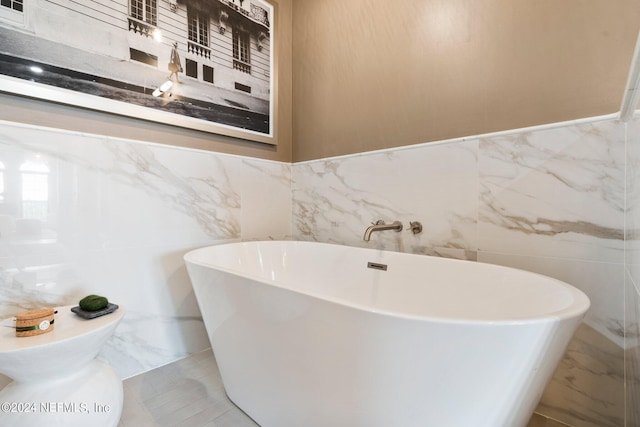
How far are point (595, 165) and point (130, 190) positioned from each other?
2.02 metres

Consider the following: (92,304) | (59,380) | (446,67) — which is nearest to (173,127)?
(92,304)

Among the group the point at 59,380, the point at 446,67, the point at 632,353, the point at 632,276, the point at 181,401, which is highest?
the point at 446,67

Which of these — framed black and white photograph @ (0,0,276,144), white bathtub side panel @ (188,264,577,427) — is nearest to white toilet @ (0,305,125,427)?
white bathtub side panel @ (188,264,577,427)

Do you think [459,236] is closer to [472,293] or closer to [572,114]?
[472,293]

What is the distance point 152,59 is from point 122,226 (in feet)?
2.92

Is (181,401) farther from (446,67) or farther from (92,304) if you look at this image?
(446,67)

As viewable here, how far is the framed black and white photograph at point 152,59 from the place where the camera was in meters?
1.17

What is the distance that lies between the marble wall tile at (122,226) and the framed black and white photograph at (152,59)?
207 mm

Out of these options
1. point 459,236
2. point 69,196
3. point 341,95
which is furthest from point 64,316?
point 341,95

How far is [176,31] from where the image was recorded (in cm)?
156

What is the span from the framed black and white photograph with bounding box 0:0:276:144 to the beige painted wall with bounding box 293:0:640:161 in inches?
14.5

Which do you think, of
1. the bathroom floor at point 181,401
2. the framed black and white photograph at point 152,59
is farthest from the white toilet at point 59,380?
the framed black and white photograph at point 152,59

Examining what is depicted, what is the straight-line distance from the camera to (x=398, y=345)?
2.04 ft

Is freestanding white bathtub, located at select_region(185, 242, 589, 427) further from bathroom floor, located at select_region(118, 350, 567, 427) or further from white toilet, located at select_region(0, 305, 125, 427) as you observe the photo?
white toilet, located at select_region(0, 305, 125, 427)
